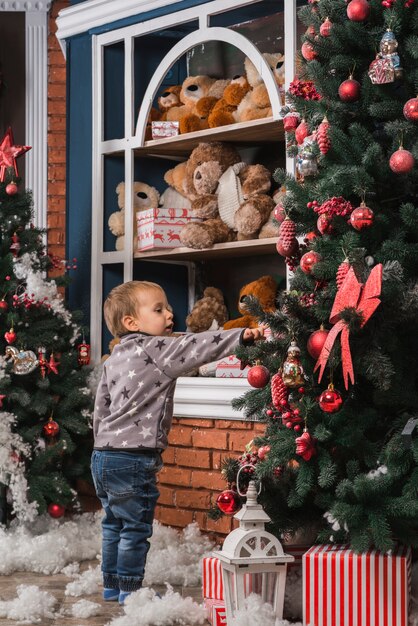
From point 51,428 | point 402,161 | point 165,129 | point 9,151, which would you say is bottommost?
point 51,428

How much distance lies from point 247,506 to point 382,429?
463mm

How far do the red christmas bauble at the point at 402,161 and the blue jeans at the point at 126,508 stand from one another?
4.16 feet

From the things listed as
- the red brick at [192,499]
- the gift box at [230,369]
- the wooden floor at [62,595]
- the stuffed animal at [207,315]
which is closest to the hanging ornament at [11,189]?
the stuffed animal at [207,315]

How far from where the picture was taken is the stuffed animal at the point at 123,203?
4.61 meters

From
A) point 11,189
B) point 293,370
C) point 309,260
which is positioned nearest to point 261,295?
point 11,189

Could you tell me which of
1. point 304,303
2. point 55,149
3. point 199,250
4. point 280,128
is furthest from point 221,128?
point 304,303

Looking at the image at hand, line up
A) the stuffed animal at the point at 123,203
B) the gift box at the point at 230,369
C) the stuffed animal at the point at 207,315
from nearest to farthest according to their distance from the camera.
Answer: the gift box at the point at 230,369
the stuffed animal at the point at 207,315
the stuffed animal at the point at 123,203

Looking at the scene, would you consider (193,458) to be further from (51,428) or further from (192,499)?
(51,428)

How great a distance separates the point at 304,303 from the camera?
265 centimetres

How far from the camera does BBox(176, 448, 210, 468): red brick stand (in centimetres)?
397

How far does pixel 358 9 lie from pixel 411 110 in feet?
1.16

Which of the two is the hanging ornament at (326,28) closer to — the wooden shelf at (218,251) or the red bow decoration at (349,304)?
the red bow decoration at (349,304)

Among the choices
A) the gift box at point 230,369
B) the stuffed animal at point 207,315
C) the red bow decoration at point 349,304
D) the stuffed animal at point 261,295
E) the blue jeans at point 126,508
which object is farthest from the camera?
the stuffed animal at point 207,315

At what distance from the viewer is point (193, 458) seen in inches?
159
